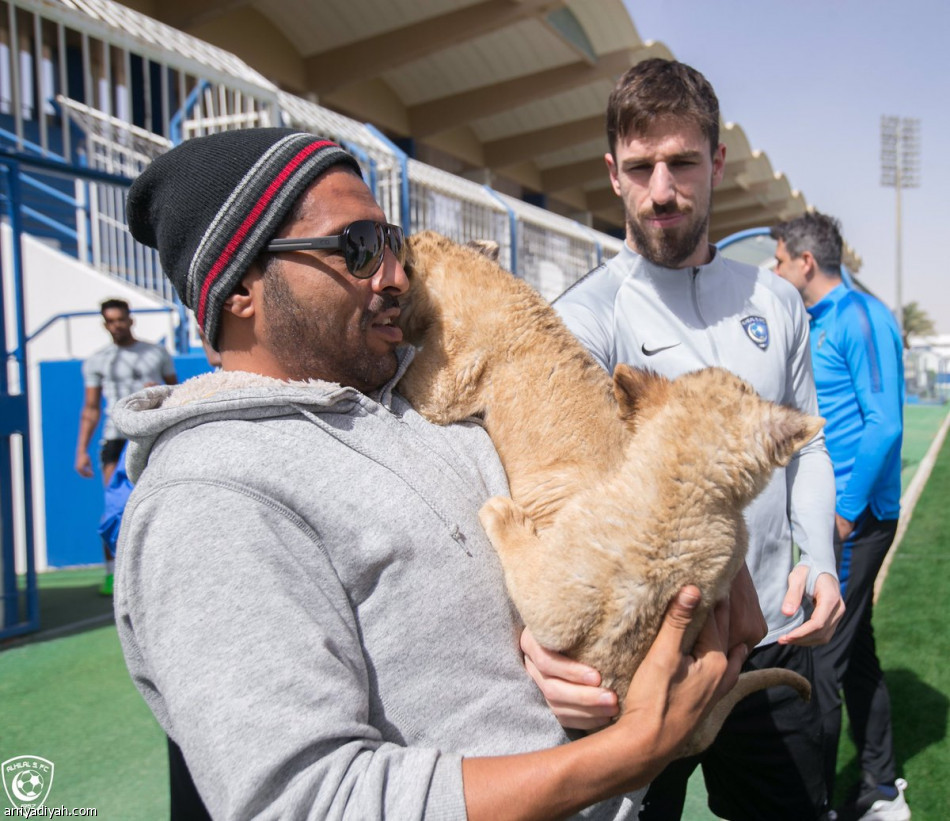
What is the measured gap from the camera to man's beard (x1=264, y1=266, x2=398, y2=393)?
5.54 ft

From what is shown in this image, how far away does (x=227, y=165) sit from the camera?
1648mm

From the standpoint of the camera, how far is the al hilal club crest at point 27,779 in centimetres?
392

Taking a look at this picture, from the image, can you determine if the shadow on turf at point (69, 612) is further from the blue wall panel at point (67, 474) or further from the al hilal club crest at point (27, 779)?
the al hilal club crest at point (27, 779)

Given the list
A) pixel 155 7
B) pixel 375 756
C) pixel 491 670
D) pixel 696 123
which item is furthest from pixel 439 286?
pixel 155 7

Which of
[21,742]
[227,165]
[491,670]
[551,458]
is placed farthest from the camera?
[21,742]

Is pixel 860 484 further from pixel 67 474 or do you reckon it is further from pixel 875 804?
pixel 67 474

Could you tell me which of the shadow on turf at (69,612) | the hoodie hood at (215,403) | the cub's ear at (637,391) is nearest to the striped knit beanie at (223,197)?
the hoodie hood at (215,403)

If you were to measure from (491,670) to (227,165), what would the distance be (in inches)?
48.0

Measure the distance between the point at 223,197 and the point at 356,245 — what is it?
0.30 m

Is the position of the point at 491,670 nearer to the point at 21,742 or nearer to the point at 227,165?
the point at 227,165

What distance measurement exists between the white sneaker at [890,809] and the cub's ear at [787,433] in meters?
3.09

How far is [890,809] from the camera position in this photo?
3.90 m

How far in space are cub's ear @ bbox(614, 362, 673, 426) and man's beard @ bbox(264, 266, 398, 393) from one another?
0.64 meters

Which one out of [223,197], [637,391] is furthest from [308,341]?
[637,391]
